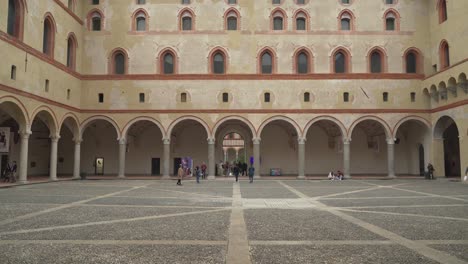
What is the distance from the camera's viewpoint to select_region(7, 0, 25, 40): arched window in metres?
21.5

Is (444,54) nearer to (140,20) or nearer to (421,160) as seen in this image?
(421,160)

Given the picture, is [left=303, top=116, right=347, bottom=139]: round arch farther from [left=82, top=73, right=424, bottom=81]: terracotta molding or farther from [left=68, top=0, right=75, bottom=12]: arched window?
[left=68, top=0, right=75, bottom=12]: arched window

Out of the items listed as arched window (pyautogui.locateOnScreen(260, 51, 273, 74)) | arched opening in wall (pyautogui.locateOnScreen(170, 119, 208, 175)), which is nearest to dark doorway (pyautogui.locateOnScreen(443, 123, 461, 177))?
arched window (pyautogui.locateOnScreen(260, 51, 273, 74))

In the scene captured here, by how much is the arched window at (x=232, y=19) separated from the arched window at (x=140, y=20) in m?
6.70

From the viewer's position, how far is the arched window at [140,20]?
30.1 metres

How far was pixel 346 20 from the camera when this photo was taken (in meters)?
30.1

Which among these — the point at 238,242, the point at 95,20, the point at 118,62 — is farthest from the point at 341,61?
the point at 238,242

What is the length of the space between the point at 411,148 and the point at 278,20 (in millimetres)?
16345

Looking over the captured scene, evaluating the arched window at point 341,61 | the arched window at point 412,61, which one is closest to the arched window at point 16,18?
the arched window at point 341,61

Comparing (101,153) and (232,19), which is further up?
(232,19)

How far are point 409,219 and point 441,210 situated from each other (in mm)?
2506

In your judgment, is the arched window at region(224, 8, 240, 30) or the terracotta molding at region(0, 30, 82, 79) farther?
the arched window at region(224, 8, 240, 30)

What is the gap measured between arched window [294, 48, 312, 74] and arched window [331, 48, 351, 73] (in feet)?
6.29

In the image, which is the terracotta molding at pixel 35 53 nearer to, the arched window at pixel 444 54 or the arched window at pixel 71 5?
the arched window at pixel 71 5
